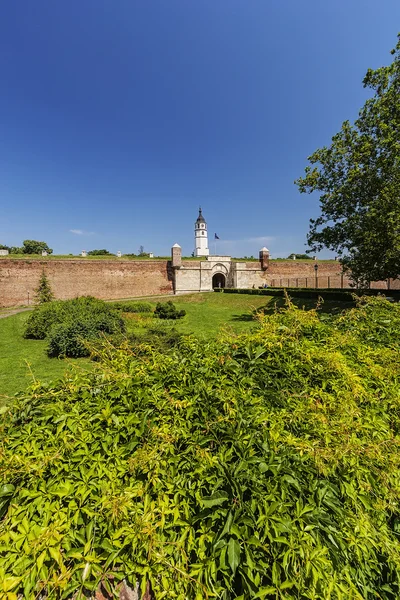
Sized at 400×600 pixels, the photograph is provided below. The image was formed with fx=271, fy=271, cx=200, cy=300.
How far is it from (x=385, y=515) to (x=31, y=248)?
7243 cm

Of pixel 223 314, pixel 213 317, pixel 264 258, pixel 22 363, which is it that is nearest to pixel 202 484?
pixel 22 363

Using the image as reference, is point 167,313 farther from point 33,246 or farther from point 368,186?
point 33,246

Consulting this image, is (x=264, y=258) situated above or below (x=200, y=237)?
below

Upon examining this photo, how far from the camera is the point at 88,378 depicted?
2.21 m

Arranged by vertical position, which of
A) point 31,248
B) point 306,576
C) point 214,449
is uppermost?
point 31,248

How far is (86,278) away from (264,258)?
20.7 meters

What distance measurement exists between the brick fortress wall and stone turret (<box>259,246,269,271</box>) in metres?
11.6

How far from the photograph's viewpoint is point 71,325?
9.29m

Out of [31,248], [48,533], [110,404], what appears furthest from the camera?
[31,248]

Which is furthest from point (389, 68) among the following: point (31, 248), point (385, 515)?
point (31, 248)

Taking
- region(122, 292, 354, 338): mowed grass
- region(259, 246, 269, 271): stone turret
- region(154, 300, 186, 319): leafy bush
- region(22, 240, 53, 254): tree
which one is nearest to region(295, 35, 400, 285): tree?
region(122, 292, 354, 338): mowed grass

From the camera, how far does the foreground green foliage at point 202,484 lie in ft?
3.90

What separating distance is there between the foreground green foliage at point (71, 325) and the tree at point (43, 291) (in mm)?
13204

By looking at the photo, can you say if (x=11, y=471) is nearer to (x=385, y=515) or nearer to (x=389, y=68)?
(x=385, y=515)
